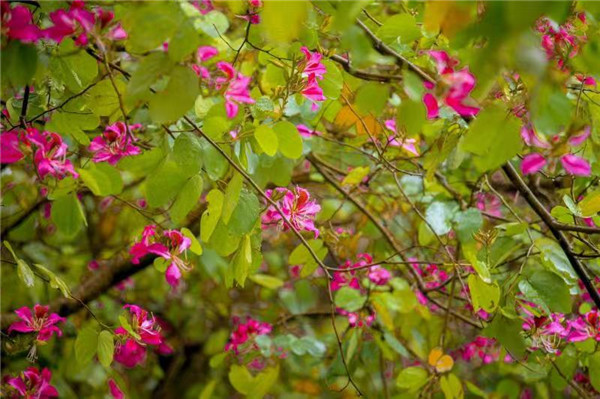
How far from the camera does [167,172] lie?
95 cm

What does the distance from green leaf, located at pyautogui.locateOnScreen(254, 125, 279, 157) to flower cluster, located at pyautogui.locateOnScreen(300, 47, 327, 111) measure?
78 millimetres

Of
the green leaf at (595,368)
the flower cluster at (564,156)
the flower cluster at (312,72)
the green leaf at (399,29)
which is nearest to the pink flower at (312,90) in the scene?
the flower cluster at (312,72)

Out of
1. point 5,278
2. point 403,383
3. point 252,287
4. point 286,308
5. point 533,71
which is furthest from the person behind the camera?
point 252,287

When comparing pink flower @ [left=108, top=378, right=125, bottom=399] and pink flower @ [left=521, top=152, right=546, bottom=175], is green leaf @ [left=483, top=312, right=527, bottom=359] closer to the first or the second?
pink flower @ [left=521, top=152, right=546, bottom=175]

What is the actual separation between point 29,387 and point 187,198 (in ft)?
1.40

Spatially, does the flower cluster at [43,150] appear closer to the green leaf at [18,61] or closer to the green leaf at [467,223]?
the green leaf at [18,61]

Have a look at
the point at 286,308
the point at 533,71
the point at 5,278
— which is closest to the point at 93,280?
the point at 5,278

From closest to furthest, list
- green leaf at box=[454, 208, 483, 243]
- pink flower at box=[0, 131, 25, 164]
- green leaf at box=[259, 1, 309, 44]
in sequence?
green leaf at box=[259, 1, 309, 44]
pink flower at box=[0, 131, 25, 164]
green leaf at box=[454, 208, 483, 243]

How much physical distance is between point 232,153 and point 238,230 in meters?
0.14

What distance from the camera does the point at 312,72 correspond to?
35.9 inches

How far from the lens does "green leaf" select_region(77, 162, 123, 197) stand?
92cm

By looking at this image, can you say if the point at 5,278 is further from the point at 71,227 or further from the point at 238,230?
the point at 238,230

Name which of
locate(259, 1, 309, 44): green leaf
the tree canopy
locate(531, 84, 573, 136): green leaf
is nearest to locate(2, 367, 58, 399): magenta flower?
the tree canopy

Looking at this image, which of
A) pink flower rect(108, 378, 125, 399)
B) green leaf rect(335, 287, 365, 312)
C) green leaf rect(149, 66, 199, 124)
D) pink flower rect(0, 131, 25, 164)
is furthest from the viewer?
green leaf rect(335, 287, 365, 312)
